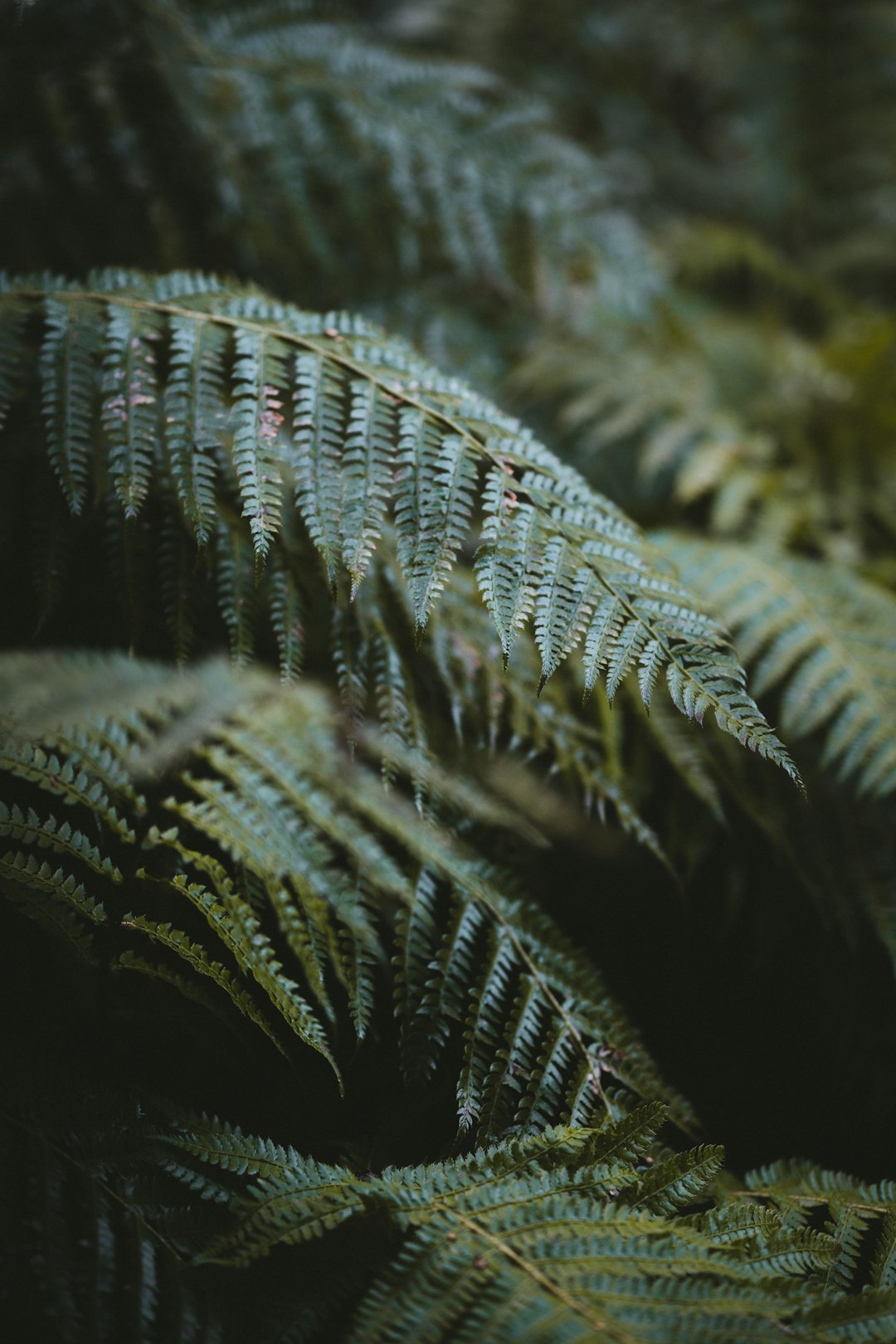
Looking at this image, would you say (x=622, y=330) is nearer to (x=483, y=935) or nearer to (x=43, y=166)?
(x=43, y=166)

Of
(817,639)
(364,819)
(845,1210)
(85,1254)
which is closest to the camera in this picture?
(85,1254)

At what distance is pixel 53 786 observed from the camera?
878mm

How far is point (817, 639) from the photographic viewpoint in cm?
136

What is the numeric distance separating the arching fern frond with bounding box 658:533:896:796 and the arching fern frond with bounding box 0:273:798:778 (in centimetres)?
36

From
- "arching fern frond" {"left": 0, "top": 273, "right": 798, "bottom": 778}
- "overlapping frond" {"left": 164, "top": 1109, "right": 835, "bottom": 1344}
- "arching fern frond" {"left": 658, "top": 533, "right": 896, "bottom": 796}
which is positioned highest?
"arching fern frond" {"left": 0, "top": 273, "right": 798, "bottom": 778}

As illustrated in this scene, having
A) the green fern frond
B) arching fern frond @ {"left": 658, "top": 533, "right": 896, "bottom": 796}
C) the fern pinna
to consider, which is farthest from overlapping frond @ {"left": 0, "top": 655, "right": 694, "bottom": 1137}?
arching fern frond @ {"left": 658, "top": 533, "right": 896, "bottom": 796}

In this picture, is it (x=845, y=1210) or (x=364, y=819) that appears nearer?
(x=845, y=1210)

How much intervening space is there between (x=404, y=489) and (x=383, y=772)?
327 millimetres

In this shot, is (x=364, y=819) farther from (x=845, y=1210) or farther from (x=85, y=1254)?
(x=845, y=1210)

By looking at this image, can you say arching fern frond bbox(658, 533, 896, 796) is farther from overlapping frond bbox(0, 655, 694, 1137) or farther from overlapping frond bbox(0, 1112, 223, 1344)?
overlapping frond bbox(0, 1112, 223, 1344)

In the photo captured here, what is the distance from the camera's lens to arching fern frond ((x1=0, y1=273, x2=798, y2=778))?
2.85ft

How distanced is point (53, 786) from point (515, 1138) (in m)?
0.60

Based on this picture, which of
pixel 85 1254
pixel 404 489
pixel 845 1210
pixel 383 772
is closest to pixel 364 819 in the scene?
pixel 383 772

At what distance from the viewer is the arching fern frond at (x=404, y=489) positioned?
2.85 feet
